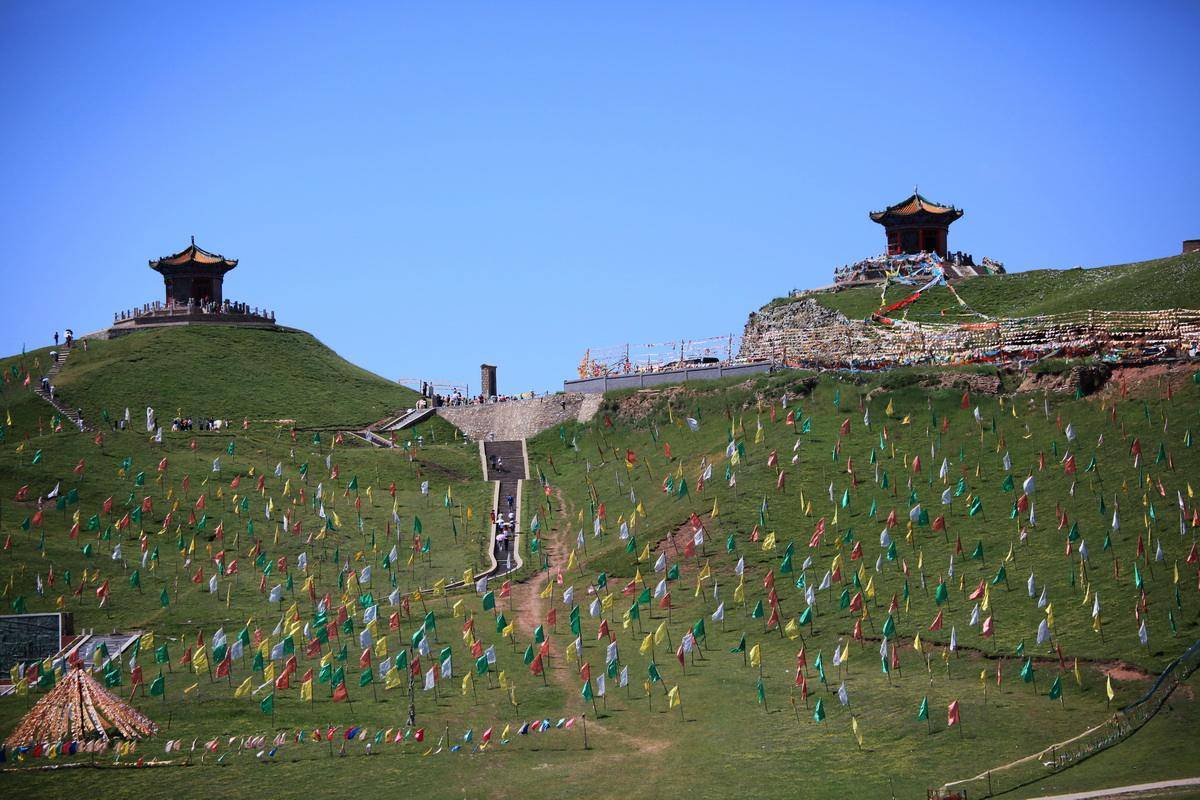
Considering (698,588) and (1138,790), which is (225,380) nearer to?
(698,588)

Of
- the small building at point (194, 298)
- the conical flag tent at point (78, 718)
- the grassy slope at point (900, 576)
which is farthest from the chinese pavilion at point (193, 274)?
the conical flag tent at point (78, 718)

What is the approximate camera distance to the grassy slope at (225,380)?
96.0 metres

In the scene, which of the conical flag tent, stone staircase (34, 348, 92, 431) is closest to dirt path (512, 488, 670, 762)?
the conical flag tent

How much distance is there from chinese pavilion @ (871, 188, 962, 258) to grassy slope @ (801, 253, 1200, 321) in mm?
6867

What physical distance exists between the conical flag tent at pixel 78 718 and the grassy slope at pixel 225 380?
1880 inches

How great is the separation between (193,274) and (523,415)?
3460 centimetres

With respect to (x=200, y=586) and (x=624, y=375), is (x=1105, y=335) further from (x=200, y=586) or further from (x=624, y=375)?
(x=200, y=586)

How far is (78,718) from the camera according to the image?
152ft

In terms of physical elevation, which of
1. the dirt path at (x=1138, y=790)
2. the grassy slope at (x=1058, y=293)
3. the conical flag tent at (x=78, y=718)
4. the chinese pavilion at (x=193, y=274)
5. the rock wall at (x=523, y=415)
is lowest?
the dirt path at (x=1138, y=790)

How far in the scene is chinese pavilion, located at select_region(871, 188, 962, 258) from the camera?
106 meters

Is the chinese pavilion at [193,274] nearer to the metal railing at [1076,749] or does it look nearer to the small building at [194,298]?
the small building at [194,298]

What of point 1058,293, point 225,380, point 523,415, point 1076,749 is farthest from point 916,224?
point 1076,749

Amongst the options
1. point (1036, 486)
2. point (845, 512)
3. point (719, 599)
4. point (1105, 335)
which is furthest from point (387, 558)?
point (1105, 335)

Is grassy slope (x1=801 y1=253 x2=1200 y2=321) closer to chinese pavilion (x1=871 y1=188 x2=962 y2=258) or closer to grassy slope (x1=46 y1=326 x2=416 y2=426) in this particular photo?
chinese pavilion (x1=871 y1=188 x2=962 y2=258)
